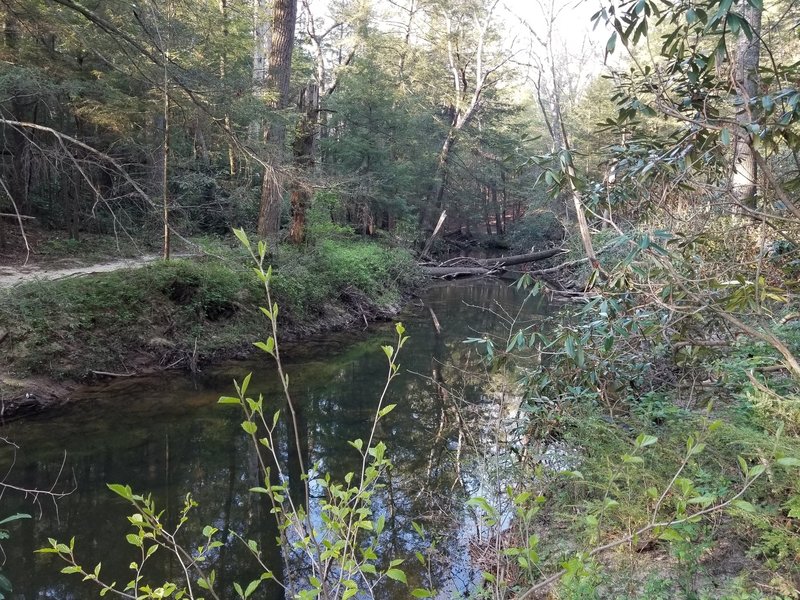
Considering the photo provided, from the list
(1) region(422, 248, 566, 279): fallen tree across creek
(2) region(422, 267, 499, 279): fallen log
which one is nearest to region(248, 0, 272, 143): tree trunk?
(1) region(422, 248, 566, 279): fallen tree across creek

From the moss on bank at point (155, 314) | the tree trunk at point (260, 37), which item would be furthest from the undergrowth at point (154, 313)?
the tree trunk at point (260, 37)

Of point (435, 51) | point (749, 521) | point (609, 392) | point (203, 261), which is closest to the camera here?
point (749, 521)

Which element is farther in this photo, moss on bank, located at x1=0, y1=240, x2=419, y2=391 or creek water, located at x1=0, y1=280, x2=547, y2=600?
moss on bank, located at x1=0, y1=240, x2=419, y2=391

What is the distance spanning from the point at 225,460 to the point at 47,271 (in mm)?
6425

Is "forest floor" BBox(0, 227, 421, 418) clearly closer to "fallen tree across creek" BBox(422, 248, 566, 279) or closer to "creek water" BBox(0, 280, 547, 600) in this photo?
"creek water" BBox(0, 280, 547, 600)

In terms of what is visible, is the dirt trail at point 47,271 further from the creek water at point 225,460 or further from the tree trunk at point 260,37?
the tree trunk at point 260,37

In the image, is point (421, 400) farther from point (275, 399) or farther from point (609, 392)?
point (609, 392)

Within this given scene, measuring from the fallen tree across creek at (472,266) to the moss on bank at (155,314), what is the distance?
349 inches

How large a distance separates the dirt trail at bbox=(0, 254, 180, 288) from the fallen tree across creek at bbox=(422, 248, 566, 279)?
37.5 feet

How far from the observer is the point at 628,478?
307 centimetres

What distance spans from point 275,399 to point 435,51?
2130 centimetres

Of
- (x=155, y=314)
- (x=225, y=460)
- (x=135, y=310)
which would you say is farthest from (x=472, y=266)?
(x=225, y=460)

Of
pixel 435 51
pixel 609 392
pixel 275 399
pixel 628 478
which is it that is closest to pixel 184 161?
pixel 275 399

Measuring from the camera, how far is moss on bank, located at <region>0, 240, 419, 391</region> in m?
7.79
